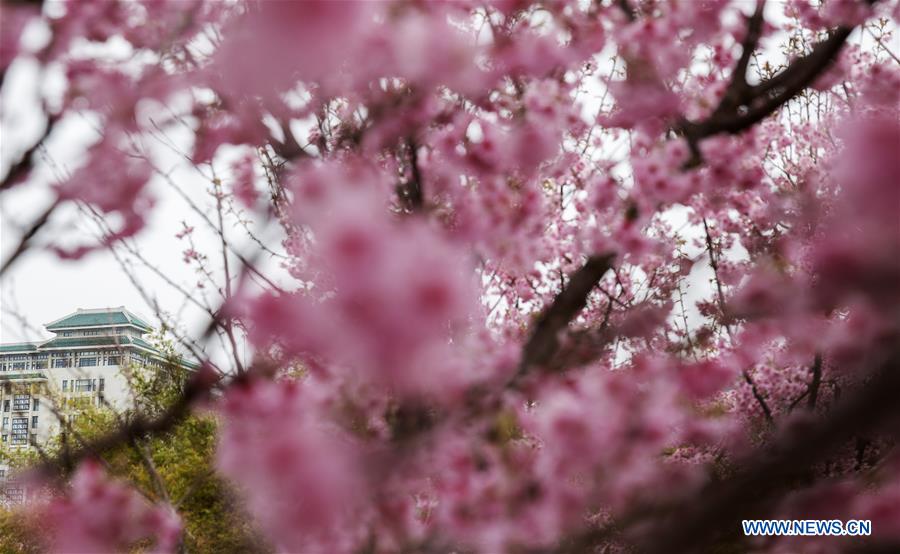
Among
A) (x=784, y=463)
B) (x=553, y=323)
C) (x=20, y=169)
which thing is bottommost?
(x=784, y=463)

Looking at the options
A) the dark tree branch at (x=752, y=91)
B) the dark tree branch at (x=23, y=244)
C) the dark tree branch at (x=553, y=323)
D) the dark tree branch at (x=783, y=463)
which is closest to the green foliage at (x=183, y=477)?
the dark tree branch at (x=23, y=244)

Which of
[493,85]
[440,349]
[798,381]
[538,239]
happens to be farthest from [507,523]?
[798,381]

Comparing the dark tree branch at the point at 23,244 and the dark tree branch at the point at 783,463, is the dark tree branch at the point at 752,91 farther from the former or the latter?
the dark tree branch at the point at 23,244

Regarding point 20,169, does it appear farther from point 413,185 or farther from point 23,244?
point 413,185

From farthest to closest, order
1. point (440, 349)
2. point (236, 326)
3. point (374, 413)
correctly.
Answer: point (236, 326)
point (374, 413)
point (440, 349)

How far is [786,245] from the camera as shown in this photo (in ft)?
18.0

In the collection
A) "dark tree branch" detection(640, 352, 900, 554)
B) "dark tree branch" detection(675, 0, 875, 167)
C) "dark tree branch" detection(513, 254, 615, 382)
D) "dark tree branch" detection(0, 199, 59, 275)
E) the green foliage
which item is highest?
the green foliage

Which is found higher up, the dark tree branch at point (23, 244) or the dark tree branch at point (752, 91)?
the dark tree branch at point (752, 91)

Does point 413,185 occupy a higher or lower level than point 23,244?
higher

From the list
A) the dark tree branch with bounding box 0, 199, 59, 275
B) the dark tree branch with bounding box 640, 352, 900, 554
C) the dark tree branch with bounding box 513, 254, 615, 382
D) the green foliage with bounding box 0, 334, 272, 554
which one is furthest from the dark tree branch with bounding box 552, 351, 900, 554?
the green foliage with bounding box 0, 334, 272, 554

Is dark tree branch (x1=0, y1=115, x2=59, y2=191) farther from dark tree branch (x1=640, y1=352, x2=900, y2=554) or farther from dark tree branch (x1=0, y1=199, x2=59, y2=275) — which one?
dark tree branch (x1=640, y1=352, x2=900, y2=554)

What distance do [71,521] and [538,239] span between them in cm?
237

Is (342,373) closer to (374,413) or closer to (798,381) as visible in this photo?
(374,413)

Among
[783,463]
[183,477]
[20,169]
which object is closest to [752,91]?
[783,463]
